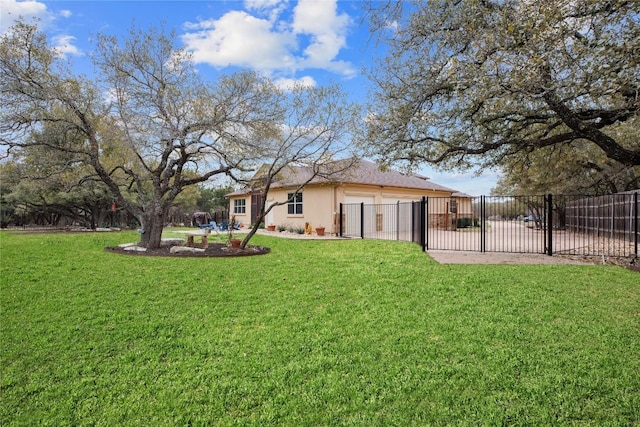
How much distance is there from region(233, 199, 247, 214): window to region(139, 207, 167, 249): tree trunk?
48.7 ft

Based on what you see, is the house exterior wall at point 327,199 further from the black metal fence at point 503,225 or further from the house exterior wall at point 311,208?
the black metal fence at point 503,225

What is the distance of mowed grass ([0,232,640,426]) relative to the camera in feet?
9.47

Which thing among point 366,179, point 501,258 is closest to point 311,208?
point 366,179

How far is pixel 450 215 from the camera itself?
24828 mm

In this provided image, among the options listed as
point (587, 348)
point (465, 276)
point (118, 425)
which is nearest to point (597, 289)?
point (465, 276)

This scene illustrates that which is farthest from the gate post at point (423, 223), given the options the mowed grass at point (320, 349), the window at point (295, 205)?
the window at point (295, 205)

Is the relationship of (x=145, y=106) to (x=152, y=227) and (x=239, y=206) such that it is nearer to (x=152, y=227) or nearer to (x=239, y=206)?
(x=152, y=227)

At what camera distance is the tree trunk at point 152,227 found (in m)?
11.3

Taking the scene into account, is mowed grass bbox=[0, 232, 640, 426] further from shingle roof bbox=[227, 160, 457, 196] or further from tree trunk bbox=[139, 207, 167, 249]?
shingle roof bbox=[227, 160, 457, 196]

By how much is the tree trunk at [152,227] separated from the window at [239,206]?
14.8 metres

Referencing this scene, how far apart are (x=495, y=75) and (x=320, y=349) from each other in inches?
196

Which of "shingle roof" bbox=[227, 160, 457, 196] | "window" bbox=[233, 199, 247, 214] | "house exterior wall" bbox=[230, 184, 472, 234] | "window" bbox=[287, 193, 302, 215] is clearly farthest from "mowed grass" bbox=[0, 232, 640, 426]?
"window" bbox=[233, 199, 247, 214]

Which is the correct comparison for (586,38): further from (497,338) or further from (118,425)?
(118,425)

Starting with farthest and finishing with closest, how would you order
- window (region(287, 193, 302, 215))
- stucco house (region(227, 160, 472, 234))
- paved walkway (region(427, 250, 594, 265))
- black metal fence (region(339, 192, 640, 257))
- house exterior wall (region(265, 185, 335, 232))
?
window (region(287, 193, 302, 215))
house exterior wall (region(265, 185, 335, 232))
stucco house (region(227, 160, 472, 234))
black metal fence (region(339, 192, 640, 257))
paved walkway (region(427, 250, 594, 265))
